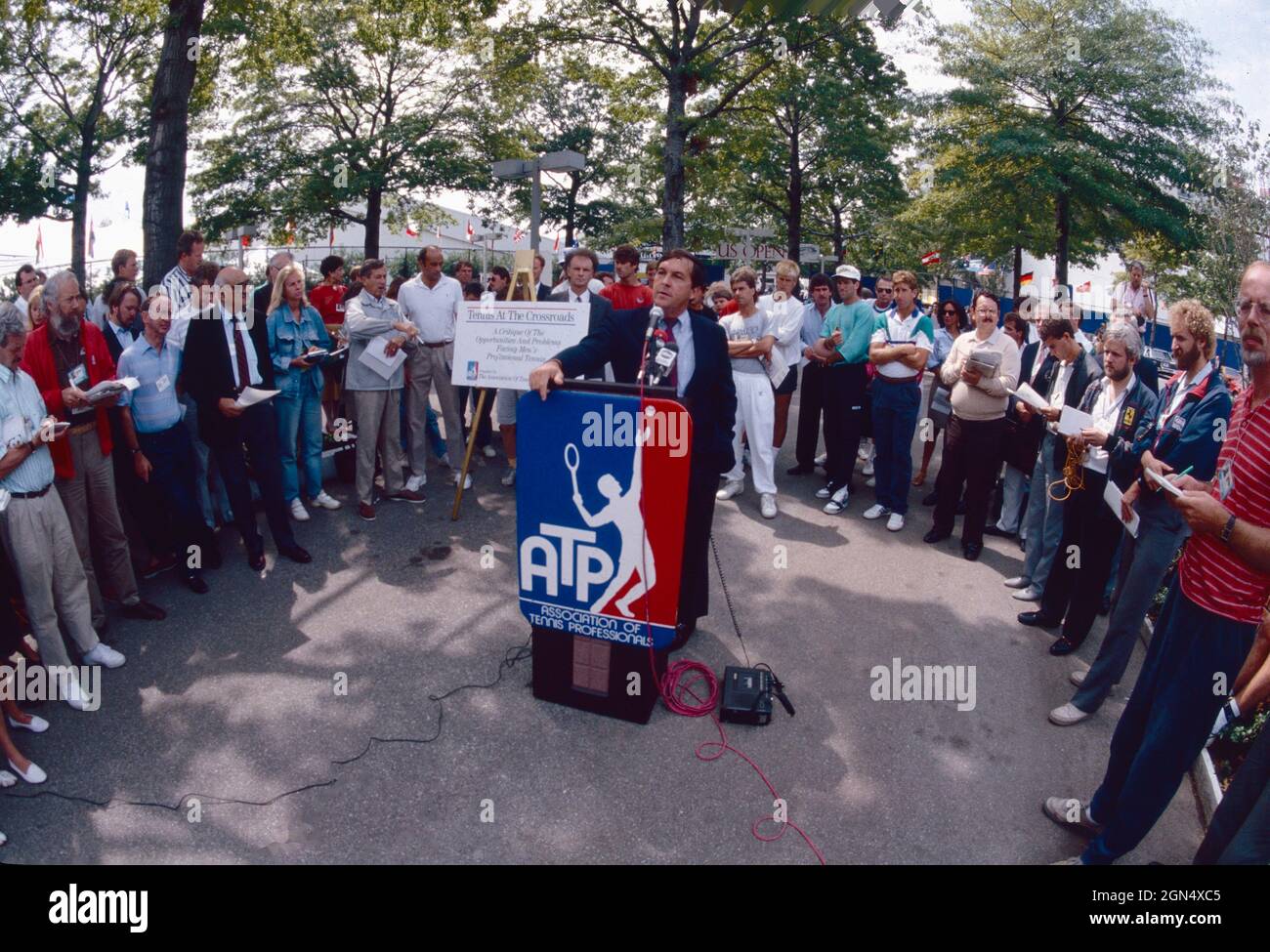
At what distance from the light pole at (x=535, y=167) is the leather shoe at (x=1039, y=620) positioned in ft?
19.1

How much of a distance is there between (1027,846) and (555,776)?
6.99ft

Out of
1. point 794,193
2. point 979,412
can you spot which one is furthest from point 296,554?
point 794,193

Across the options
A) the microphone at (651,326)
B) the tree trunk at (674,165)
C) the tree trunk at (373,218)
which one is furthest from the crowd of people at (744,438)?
the tree trunk at (373,218)

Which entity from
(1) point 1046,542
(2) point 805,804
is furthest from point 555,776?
(1) point 1046,542

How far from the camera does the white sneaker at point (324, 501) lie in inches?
306

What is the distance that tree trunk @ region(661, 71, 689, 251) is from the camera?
1933 centimetres

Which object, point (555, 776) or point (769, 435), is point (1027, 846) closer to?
point (555, 776)

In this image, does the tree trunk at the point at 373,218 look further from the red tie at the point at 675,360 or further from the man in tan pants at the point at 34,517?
the red tie at the point at 675,360

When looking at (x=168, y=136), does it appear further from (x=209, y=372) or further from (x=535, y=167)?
(x=209, y=372)

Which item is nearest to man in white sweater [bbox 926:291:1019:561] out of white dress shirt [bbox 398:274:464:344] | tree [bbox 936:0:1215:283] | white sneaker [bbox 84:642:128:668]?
white dress shirt [bbox 398:274:464:344]

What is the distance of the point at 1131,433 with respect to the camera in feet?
15.3

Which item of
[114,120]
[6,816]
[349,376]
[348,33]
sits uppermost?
[348,33]

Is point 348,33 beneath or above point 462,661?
above
